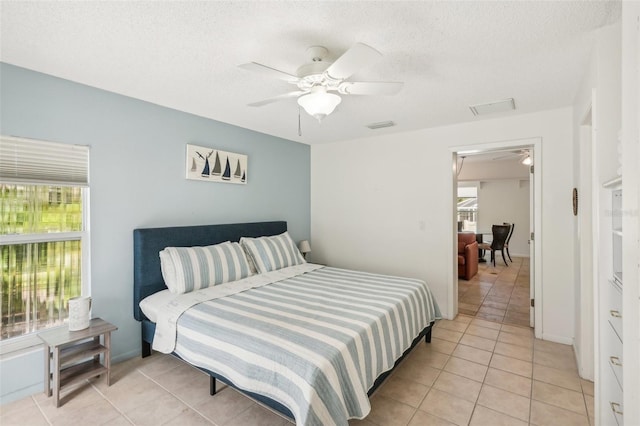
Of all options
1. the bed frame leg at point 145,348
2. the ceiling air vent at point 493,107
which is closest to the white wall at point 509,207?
the ceiling air vent at point 493,107

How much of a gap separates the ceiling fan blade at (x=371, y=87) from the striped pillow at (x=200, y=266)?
6.59 ft

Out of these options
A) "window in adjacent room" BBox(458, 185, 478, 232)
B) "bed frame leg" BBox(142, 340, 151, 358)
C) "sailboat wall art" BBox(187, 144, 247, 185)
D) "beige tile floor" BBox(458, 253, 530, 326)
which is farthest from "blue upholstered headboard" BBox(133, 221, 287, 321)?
"window in adjacent room" BBox(458, 185, 478, 232)

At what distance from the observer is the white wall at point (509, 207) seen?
7906 mm

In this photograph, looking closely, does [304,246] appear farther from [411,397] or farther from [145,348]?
[411,397]

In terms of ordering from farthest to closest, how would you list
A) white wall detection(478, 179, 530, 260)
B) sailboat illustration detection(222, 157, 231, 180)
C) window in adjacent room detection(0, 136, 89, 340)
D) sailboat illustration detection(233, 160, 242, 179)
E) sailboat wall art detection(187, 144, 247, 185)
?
1. white wall detection(478, 179, 530, 260)
2. sailboat illustration detection(233, 160, 242, 179)
3. sailboat illustration detection(222, 157, 231, 180)
4. sailboat wall art detection(187, 144, 247, 185)
5. window in adjacent room detection(0, 136, 89, 340)

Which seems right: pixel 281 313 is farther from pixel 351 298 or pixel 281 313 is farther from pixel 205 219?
pixel 205 219

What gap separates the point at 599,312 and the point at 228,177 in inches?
137

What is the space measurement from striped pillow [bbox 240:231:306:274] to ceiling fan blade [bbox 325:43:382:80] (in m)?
2.26

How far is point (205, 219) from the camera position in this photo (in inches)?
135

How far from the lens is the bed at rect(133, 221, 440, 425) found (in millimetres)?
1622

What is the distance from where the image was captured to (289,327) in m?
1.94

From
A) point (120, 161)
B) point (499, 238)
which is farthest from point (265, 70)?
point (499, 238)

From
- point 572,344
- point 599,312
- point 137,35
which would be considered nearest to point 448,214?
point 572,344

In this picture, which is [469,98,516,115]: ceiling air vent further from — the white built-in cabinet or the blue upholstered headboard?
the blue upholstered headboard
